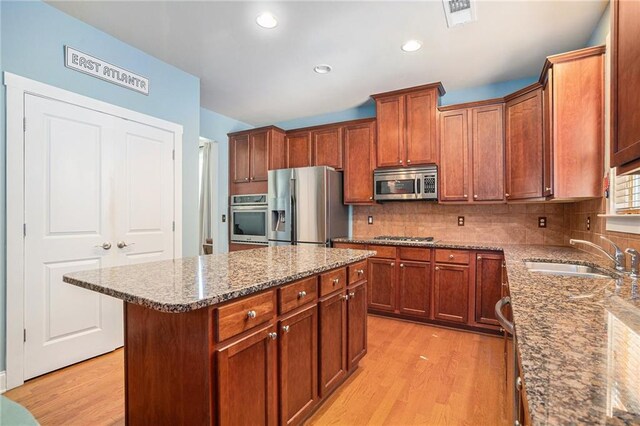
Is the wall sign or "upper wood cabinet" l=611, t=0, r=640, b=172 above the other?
the wall sign

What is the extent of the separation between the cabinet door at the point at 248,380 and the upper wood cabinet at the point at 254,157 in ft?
10.8

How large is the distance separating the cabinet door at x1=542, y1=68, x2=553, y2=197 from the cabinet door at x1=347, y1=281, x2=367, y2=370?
5.61 ft

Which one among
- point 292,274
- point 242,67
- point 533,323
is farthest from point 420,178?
point 533,323

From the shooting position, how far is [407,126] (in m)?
3.61

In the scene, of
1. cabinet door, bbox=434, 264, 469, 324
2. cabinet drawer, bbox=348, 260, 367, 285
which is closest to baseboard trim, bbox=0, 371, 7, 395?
cabinet drawer, bbox=348, 260, 367, 285

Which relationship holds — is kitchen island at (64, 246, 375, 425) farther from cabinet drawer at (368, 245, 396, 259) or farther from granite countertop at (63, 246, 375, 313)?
cabinet drawer at (368, 245, 396, 259)

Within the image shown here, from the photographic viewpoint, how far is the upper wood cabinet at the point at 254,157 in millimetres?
4422

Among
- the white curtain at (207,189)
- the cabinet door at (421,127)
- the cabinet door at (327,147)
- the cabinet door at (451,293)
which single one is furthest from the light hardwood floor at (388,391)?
the white curtain at (207,189)

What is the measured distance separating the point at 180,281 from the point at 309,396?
0.96m

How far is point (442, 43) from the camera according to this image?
2.69m

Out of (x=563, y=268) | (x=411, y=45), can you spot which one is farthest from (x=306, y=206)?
(x=563, y=268)

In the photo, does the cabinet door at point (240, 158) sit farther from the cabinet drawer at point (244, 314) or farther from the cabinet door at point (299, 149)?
the cabinet drawer at point (244, 314)

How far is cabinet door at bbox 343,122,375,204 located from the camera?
12.9 ft

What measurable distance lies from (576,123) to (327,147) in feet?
8.63
